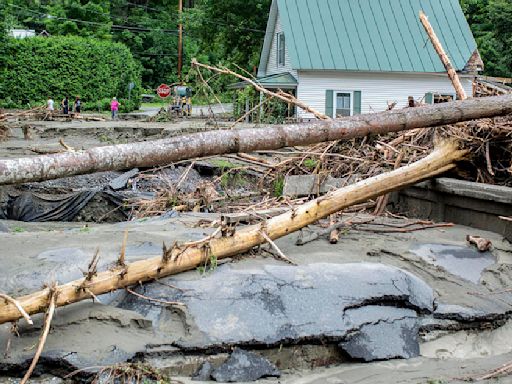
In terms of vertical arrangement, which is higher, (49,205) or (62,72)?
(62,72)

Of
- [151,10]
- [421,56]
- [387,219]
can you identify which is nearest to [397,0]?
[421,56]

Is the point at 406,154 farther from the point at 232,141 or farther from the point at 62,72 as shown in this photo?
the point at 62,72

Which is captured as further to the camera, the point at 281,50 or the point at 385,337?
the point at 281,50

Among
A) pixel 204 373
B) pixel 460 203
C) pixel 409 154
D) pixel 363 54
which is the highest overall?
pixel 363 54

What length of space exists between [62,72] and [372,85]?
1968 centimetres

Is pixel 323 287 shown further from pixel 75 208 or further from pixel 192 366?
pixel 75 208

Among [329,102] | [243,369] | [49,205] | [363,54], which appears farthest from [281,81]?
[243,369]

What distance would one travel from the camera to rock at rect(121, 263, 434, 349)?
5.53 meters

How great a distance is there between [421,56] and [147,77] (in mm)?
30949

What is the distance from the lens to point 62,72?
43594 mm

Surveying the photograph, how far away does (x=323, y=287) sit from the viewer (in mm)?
6039

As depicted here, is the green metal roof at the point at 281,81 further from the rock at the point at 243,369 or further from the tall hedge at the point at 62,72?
the rock at the point at 243,369

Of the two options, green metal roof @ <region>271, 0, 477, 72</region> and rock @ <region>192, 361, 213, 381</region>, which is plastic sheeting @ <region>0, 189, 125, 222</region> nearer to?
rock @ <region>192, 361, 213, 381</region>

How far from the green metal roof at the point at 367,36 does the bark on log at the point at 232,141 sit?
22.8 meters
